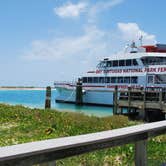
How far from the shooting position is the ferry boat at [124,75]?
44188mm

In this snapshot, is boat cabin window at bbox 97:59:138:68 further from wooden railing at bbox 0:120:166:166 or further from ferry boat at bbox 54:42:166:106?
wooden railing at bbox 0:120:166:166

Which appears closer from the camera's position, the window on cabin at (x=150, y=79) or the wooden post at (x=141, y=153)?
the wooden post at (x=141, y=153)

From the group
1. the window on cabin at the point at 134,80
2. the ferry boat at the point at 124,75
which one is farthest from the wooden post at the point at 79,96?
the window on cabin at the point at 134,80

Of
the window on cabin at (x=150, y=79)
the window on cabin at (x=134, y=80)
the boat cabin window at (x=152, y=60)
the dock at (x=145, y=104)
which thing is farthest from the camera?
the window on cabin at (x=134, y=80)

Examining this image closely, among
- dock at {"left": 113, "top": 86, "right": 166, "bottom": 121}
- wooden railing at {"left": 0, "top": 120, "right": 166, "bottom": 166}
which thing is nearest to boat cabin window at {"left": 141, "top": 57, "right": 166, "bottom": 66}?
dock at {"left": 113, "top": 86, "right": 166, "bottom": 121}

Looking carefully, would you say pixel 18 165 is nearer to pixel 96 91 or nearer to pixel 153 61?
pixel 153 61

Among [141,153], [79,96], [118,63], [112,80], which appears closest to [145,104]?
[118,63]

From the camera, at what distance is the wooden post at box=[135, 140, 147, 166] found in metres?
3.92

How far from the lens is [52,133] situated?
1062 centimetres

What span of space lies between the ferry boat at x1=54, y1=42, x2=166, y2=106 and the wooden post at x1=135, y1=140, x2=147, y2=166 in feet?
128

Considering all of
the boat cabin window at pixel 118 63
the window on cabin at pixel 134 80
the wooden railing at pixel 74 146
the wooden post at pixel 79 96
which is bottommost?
the wooden post at pixel 79 96

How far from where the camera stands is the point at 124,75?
48250 mm

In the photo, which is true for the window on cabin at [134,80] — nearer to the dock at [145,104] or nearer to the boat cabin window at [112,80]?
the boat cabin window at [112,80]

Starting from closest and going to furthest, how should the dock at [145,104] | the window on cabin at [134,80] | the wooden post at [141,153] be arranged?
the wooden post at [141,153]
the dock at [145,104]
the window on cabin at [134,80]
